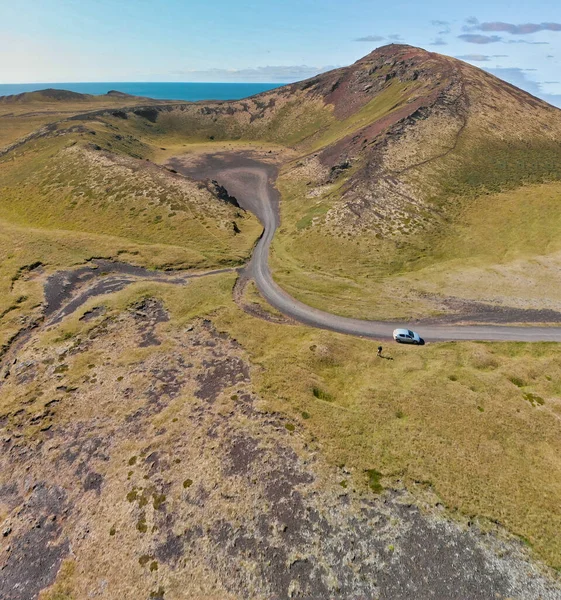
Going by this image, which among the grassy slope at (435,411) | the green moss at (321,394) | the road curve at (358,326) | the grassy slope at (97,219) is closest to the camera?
the grassy slope at (435,411)

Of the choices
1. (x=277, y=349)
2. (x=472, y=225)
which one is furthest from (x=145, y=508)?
(x=472, y=225)

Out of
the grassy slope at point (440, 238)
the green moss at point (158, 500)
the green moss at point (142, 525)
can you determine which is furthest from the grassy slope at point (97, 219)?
the green moss at point (142, 525)

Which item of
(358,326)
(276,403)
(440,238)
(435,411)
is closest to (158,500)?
(276,403)

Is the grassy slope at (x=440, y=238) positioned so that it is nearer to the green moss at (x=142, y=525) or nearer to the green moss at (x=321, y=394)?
the green moss at (x=321, y=394)

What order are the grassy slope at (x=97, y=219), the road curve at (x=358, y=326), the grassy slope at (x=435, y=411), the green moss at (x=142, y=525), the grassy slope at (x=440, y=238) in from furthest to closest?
the grassy slope at (x=97, y=219) < the grassy slope at (x=440, y=238) < the road curve at (x=358, y=326) < the grassy slope at (x=435, y=411) < the green moss at (x=142, y=525)

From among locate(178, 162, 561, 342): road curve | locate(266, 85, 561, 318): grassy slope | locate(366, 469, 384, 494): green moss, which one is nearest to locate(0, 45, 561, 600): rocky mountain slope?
locate(366, 469, 384, 494): green moss

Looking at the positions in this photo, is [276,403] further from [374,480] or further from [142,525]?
[142,525]

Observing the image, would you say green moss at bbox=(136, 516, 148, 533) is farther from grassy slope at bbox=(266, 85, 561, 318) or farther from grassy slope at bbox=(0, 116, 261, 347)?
grassy slope at bbox=(266, 85, 561, 318)

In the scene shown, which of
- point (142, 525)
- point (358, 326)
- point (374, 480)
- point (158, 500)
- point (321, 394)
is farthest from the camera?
point (358, 326)
